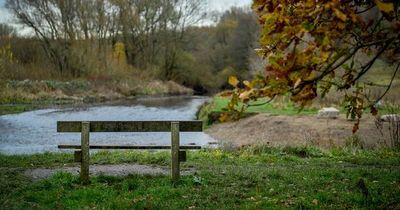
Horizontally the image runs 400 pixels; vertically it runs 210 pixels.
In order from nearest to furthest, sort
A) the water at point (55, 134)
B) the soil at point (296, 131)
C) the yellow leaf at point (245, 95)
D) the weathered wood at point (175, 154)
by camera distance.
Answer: the yellow leaf at point (245, 95) < the weathered wood at point (175, 154) < the soil at point (296, 131) < the water at point (55, 134)

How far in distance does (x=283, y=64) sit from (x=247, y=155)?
9.19 meters

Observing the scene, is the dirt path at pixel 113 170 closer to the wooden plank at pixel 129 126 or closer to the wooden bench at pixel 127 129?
the wooden bench at pixel 127 129

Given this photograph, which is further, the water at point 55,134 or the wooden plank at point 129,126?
the water at point 55,134

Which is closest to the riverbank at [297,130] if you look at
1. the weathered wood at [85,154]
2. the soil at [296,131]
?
the soil at [296,131]

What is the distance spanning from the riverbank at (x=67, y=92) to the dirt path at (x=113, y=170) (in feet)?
78.9

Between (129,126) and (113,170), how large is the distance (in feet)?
6.53

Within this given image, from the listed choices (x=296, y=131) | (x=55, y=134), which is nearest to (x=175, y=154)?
(x=296, y=131)

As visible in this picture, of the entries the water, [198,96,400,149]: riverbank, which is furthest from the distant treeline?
[198,96,400,149]: riverbank

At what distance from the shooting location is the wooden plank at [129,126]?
9.56 m

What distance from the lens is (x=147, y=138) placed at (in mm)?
23344

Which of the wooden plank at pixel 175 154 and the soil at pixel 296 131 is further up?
the wooden plank at pixel 175 154

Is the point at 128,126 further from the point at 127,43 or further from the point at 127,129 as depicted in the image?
the point at 127,43

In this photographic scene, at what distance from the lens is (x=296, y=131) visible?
22.3m

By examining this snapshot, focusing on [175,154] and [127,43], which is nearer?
[175,154]
